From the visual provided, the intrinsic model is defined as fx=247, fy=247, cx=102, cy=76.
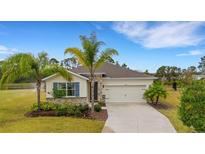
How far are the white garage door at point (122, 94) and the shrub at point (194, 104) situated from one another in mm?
9932

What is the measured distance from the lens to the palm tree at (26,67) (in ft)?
46.8

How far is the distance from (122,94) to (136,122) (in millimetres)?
7506

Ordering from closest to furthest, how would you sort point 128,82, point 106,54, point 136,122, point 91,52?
point 136,122 → point 91,52 → point 106,54 → point 128,82

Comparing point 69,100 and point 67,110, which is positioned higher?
point 69,100

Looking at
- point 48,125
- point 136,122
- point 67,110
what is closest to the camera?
point 48,125

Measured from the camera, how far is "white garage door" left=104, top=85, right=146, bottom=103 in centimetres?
1983

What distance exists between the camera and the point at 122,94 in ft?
65.2

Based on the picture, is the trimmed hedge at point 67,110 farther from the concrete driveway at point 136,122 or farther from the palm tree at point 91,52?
the concrete driveway at point 136,122

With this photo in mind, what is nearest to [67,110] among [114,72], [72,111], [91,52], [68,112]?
[68,112]

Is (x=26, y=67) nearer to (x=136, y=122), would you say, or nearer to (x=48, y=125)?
(x=48, y=125)

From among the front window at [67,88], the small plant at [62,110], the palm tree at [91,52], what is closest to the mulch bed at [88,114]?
the small plant at [62,110]

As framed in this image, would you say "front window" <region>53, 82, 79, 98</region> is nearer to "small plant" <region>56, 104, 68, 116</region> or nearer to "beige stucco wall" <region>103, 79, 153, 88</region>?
"beige stucco wall" <region>103, 79, 153, 88</region>
